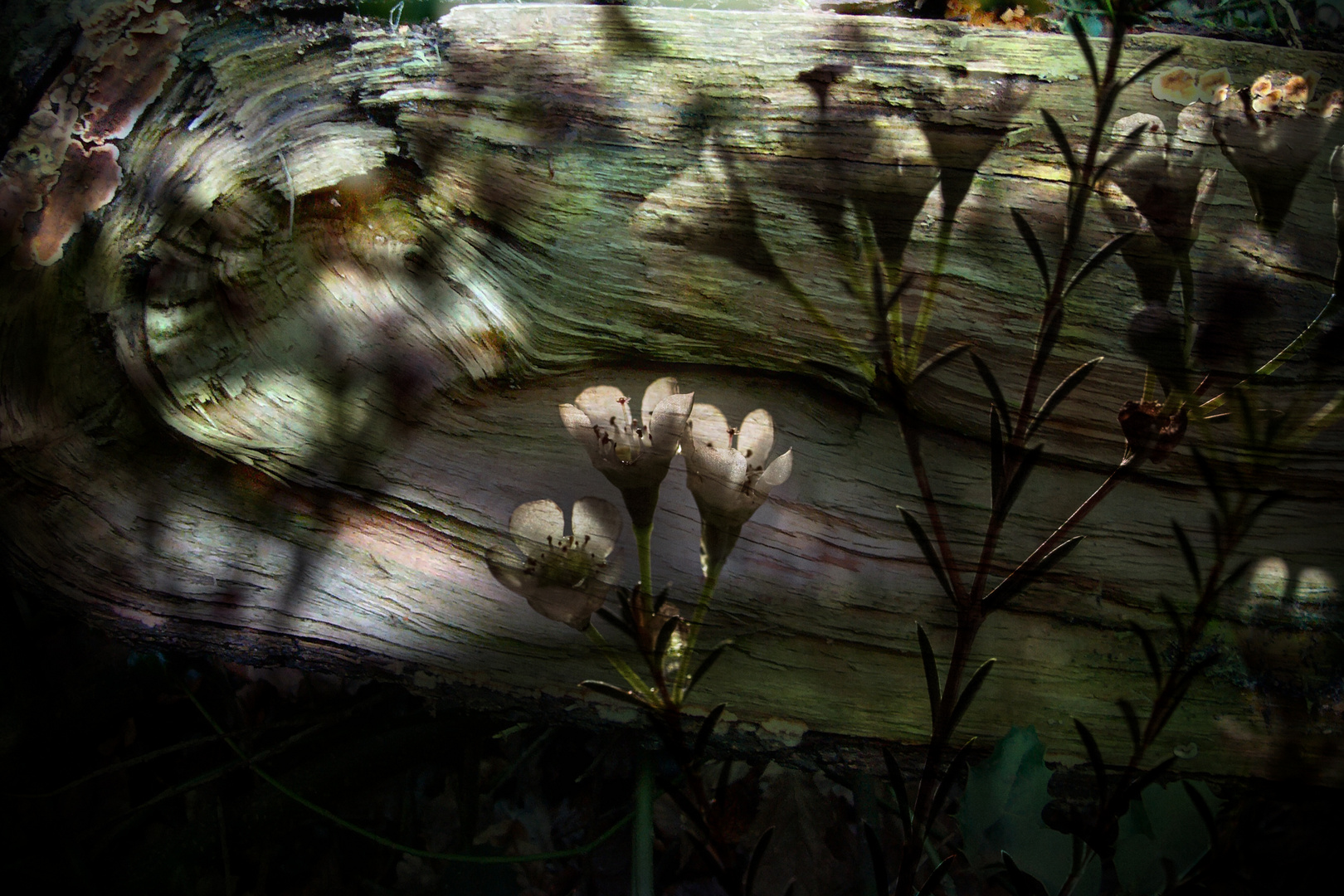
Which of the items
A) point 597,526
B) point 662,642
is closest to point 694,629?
point 662,642

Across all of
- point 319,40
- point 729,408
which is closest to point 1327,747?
point 729,408

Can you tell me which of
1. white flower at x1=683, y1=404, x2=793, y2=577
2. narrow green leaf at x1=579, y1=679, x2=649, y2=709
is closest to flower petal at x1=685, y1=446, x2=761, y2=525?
white flower at x1=683, y1=404, x2=793, y2=577

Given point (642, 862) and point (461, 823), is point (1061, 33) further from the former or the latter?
point (461, 823)

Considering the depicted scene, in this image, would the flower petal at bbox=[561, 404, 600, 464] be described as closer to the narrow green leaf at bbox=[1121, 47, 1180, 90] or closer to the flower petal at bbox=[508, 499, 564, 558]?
the flower petal at bbox=[508, 499, 564, 558]

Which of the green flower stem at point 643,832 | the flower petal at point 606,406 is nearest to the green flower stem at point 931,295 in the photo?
the flower petal at point 606,406

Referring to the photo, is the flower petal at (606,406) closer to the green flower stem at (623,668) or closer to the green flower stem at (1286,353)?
the green flower stem at (623,668)

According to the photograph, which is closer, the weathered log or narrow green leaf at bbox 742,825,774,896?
narrow green leaf at bbox 742,825,774,896
